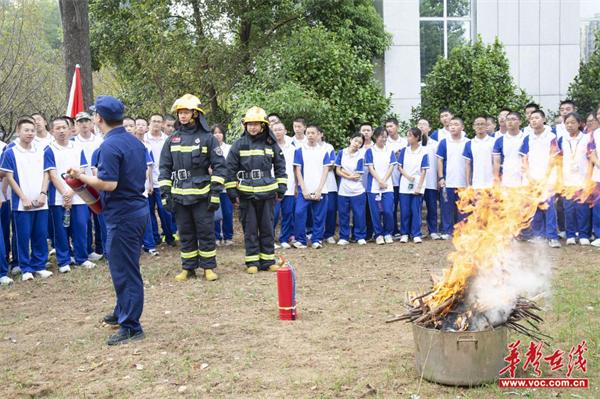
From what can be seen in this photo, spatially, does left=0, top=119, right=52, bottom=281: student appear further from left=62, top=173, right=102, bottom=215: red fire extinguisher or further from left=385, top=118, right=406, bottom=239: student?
left=385, top=118, right=406, bottom=239: student

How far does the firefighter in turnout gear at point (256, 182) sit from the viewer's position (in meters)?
9.11

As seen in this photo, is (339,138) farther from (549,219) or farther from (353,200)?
(549,219)

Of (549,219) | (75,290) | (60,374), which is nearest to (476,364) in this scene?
(60,374)

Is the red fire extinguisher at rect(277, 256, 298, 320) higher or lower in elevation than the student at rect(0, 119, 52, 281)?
lower

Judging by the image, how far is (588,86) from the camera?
16.3 meters

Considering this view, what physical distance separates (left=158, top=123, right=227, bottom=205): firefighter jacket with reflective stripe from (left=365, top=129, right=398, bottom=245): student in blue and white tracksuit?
3.69 meters

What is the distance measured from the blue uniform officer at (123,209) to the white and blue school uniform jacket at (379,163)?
230 inches

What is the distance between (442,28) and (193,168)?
11.8 m

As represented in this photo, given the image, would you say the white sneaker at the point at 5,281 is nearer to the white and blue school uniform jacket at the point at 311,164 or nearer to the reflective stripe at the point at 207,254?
the reflective stripe at the point at 207,254

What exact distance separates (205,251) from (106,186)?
9.86ft

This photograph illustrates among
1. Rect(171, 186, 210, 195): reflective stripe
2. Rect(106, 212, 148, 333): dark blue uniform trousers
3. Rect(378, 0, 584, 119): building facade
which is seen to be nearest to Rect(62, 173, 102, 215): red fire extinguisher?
Rect(106, 212, 148, 333): dark blue uniform trousers

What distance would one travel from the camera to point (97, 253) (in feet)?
35.7

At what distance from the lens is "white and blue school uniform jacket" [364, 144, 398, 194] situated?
1148cm

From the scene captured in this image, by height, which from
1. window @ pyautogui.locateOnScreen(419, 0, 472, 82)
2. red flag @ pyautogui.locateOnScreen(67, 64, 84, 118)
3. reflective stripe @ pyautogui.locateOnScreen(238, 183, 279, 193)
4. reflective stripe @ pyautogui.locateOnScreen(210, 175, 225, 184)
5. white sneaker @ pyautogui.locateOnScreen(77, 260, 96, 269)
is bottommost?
white sneaker @ pyautogui.locateOnScreen(77, 260, 96, 269)
